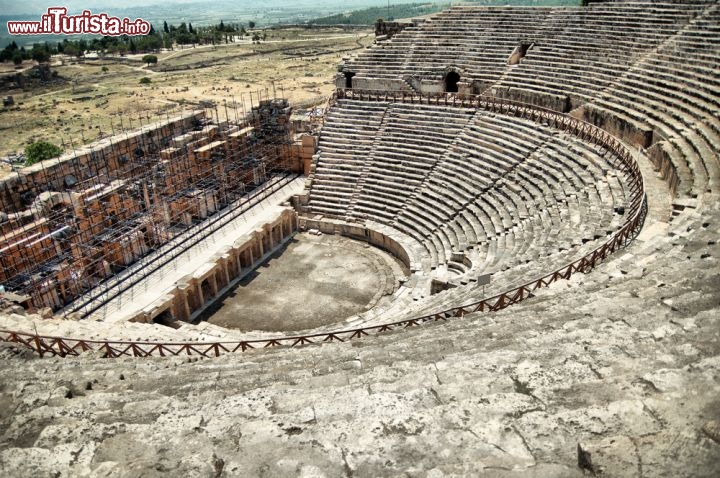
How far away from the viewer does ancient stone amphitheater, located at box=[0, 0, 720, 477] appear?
5254 millimetres

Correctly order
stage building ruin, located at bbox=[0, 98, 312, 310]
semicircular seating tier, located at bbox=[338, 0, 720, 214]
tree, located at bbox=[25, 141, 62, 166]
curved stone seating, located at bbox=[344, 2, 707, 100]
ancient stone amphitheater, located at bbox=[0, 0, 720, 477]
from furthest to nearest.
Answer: tree, located at bbox=[25, 141, 62, 166], curved stone seating, located at bbox=[344, 2, 707, 100], stage building ruin, located at bbox=[0, 98, 312, 310], semicircular seating tier, located at bbox=[338, 0, 720, 214], ancient stone amphitheater, located at bbox=[0, 0, 720, 477]

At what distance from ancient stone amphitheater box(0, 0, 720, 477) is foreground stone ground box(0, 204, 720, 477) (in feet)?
0.08

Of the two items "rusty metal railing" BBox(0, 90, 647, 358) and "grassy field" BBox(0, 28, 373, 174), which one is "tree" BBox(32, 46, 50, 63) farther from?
"rusty metal railing" BBox(0, 90, 647, 358)

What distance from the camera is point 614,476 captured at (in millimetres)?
4426

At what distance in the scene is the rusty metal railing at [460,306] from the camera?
10.1m

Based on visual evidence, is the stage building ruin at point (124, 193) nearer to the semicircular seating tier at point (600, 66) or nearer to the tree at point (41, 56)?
the semicircular seating tier at point (600, 66)

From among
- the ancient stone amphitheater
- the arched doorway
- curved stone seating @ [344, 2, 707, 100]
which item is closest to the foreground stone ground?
the ancient stone amphitheater

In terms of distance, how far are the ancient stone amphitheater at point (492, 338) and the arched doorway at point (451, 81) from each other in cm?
414

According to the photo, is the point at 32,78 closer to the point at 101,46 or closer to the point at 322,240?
the point at 101,46

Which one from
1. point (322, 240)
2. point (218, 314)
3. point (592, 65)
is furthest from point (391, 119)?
point (218, 314)

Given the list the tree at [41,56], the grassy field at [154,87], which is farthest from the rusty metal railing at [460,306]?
the tree at [41,56]

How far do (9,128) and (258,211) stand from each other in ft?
116

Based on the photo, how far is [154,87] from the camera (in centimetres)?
6450

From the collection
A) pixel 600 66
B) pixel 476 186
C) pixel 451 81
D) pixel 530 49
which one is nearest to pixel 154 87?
pixel 451 81
